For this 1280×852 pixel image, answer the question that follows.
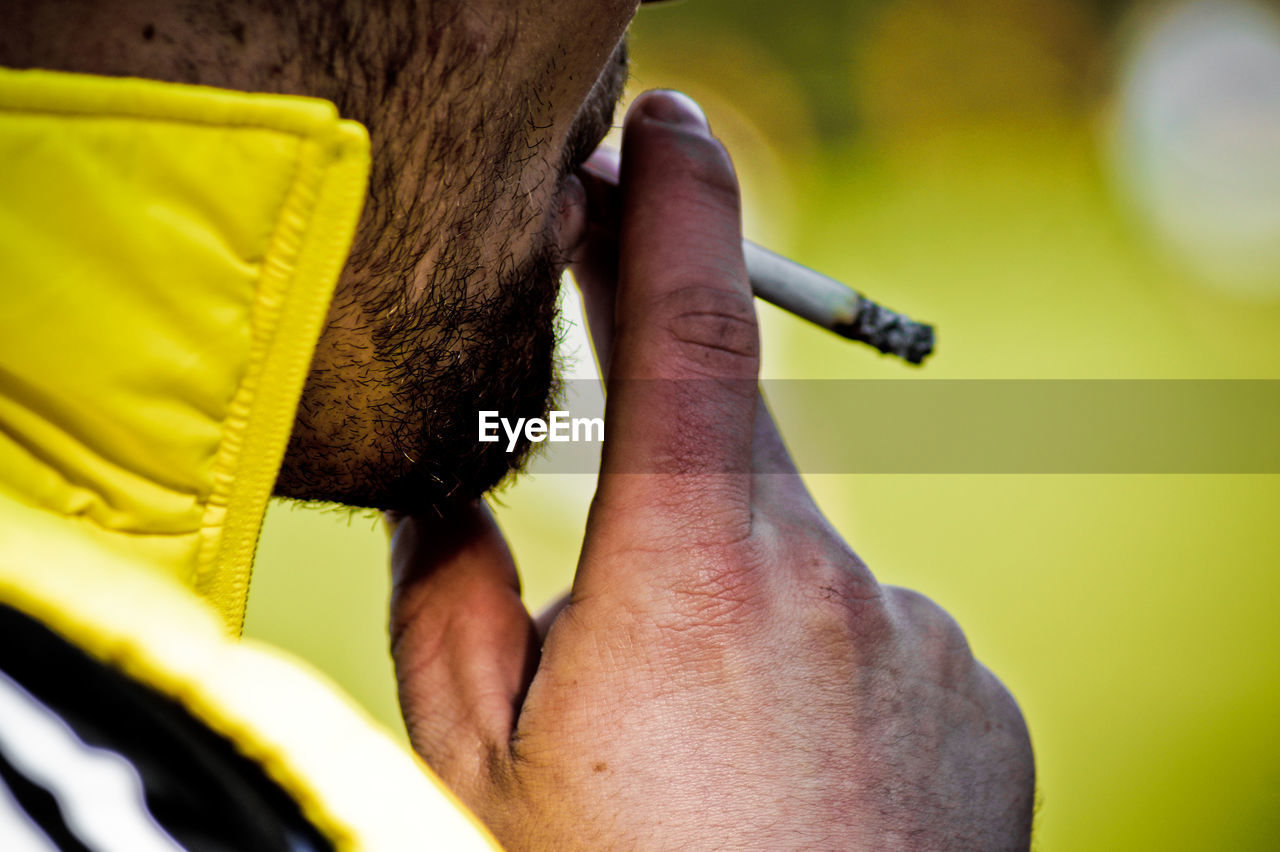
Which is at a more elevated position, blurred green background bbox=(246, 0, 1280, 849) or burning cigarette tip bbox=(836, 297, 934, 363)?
blurred green background bbox=(246, 0, 1280, 849)

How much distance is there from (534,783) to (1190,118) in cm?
267

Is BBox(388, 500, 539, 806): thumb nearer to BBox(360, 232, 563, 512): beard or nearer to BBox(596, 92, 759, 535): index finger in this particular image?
BBox(360, 232, 563, 512): beard

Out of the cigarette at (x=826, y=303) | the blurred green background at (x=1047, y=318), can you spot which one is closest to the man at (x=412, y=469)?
the cigarette at (x=826, y=303)

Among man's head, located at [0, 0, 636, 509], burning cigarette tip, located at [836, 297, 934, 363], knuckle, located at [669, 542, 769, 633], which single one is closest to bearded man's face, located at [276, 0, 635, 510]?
man's head, located at [0, 0, 636, 509]

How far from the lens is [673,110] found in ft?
1.90

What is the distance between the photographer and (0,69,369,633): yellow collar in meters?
0.27

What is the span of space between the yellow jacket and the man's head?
51mm

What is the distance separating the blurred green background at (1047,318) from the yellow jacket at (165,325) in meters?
1.52

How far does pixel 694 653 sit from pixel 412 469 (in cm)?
22

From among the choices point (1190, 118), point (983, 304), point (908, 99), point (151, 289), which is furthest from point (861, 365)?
point (151, 289)

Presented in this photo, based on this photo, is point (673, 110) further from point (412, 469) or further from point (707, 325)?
point (412, 469)

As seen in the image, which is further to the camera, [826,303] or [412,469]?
[826,303]
